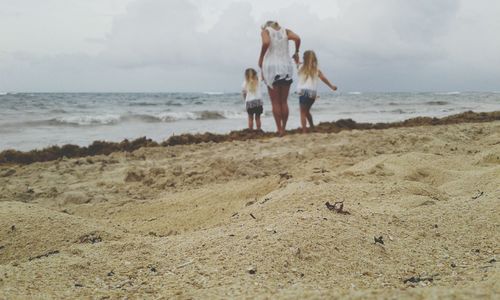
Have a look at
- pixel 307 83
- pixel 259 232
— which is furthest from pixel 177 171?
pixel 307 83

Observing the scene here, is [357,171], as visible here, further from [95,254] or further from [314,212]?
[95,254]

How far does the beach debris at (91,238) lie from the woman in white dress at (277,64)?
4249 millimetres

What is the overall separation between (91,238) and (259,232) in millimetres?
998

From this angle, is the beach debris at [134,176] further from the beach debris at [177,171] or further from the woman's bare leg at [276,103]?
the woman's bare leg at [276,103]

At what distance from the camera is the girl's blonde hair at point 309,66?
286 inches

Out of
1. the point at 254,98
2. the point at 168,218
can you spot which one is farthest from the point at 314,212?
the point at 254,98

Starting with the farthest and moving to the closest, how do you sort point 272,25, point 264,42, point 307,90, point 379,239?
point 307,90 < point 272,25 < point 264,42 < point 379,239

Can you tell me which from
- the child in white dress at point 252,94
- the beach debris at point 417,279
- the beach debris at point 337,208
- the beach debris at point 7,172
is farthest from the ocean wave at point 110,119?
the beach debris at point 417,279

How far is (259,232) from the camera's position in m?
2.06

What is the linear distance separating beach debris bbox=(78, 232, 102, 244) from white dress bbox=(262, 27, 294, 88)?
14.6ft

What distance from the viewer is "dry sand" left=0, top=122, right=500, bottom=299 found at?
1.62 metres

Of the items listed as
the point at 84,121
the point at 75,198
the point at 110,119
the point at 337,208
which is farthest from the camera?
the point at 110,119

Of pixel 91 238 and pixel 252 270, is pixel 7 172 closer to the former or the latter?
pixel 91 238

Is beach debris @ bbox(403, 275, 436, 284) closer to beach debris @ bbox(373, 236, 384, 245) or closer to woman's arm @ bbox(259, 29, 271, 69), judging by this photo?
beach debris @ bbox(373, 236, 384, 245)
